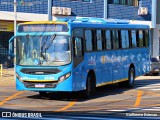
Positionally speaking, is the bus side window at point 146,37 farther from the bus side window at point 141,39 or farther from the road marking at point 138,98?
the road marking at point 138,98

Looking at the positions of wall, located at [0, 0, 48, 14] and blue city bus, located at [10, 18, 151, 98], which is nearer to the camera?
blue city bus, located at [10, 18, 151, 98]

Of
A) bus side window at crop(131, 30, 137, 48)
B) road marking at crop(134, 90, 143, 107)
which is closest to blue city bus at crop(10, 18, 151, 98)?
road marking at crop(134, 90, 143, 107)

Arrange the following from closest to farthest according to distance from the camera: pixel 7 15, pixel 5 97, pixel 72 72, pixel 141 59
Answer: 1. pixel 72 72
2. pixel 5 97
3. pixel 141 59
4. pixel 7 15

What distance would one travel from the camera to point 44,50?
16.2 m

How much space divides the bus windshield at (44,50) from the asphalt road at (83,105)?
1.46m

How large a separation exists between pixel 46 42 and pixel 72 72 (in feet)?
4.86

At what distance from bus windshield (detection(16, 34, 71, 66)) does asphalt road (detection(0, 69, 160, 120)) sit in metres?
1.46

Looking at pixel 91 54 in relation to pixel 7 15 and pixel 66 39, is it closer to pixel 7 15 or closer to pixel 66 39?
pixel 66 39

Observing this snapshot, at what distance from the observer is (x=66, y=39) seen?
53.1 ft

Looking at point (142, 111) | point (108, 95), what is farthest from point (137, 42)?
point (142, 111)

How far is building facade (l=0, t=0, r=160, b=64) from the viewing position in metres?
36.3

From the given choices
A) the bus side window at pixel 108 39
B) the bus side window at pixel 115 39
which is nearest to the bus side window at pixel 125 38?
the bus side window at pixel 115 39

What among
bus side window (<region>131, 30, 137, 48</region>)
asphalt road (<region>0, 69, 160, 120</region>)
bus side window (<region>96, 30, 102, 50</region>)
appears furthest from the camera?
bus side window (<region>131, 30, 137, 48</region>)

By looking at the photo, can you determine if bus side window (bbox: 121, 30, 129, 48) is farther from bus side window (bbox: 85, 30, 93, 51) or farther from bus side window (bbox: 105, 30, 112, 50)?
bus side window (bbox: 85, 30, 93, 51)
